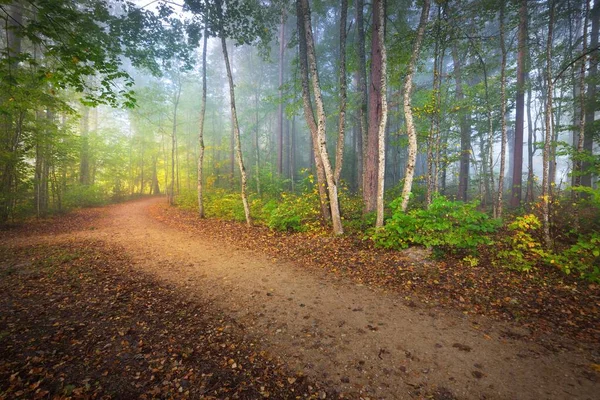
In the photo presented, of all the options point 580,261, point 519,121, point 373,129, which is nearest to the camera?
point 580,261

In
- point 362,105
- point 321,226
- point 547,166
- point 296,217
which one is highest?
point 362,105

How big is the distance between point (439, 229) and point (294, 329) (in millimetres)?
5027

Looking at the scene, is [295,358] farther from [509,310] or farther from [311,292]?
[509,310]

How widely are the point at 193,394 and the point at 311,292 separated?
3.07 m

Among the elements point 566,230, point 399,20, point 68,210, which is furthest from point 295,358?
point 68,210

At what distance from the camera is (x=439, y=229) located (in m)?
6.58

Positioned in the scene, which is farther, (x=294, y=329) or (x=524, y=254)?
(x=524, y=254)

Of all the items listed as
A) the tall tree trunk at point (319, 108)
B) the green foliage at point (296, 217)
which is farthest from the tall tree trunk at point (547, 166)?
the green foliage at point (296, 217)

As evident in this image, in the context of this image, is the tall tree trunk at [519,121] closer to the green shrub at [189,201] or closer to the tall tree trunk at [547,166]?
the tall tree trunk at [547,166]

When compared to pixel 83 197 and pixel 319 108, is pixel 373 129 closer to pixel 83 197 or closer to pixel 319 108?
pixel 319 108

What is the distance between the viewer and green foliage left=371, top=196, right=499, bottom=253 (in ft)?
21.3

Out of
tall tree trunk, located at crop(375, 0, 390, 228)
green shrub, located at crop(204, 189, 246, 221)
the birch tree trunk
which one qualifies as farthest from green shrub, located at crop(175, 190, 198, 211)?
the birch tree trunk

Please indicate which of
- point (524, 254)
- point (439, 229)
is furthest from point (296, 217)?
point (524, 254)

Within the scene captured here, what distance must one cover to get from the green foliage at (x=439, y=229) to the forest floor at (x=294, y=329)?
61 centimetres
